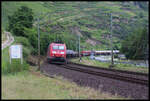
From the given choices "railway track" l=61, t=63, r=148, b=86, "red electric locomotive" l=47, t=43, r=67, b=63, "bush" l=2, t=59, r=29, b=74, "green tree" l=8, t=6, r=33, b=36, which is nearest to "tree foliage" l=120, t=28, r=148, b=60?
"red electric locomotive" l=47, t=43, r=67, b=63

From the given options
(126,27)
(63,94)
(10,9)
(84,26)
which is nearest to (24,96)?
(63,94)

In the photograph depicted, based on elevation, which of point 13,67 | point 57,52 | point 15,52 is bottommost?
point 13,67

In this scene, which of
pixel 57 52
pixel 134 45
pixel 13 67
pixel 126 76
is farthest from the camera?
pixel 134 45

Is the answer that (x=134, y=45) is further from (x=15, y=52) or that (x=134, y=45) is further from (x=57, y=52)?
(x=15, y=52)

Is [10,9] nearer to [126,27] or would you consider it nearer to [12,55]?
[126,27]

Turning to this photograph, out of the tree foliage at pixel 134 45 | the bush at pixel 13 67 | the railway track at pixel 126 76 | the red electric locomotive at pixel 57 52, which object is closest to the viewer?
the railway track at pixel 126 76

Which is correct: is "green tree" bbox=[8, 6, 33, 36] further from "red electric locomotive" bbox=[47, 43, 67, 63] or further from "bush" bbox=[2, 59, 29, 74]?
"bush" bbox=[2, 59, 29, 74]

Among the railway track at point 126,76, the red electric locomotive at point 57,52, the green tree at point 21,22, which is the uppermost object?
the green tree at point 21,22

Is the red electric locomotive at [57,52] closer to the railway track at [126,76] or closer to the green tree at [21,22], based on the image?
the railway track at [126,76]

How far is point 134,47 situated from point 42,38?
21489 millimetres

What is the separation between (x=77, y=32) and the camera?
4156 cm

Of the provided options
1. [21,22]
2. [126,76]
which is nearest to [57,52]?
[126,76]

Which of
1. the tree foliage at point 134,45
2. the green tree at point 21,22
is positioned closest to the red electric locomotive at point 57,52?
the green tree at point 21,22

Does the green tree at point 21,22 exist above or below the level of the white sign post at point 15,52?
above
